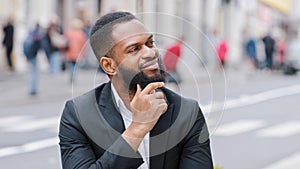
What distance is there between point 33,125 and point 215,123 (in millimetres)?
11048

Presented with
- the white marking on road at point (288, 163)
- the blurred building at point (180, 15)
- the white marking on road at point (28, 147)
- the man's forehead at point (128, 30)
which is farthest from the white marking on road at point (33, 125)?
the man's forehead at point (128, 30)

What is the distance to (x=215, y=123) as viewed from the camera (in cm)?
281

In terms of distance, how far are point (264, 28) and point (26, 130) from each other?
1493 inches

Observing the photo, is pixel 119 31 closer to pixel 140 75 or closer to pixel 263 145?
pixel 140 75

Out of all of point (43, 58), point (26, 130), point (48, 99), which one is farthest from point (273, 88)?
point (26, 130)

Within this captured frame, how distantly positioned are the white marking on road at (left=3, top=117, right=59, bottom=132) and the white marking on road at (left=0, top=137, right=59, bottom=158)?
1395 millimetres

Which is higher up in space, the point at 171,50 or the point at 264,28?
the point at 171,50

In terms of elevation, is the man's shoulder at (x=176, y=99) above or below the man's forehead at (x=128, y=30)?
below

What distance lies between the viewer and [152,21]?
9.58 feet

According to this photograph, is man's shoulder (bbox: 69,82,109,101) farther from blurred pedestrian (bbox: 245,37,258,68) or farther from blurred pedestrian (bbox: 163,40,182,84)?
blurred pedestrian (bbox: 245,37,258,68)

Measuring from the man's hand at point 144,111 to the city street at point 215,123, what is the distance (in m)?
0.28

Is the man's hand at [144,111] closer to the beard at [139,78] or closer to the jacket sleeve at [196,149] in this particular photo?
the beard at [139,78]

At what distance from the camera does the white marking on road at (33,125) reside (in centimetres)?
1298

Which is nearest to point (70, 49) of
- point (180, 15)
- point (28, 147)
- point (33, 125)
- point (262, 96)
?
point (262, 96)
